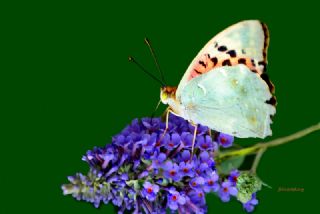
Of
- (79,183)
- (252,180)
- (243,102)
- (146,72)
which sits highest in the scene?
(146,72)

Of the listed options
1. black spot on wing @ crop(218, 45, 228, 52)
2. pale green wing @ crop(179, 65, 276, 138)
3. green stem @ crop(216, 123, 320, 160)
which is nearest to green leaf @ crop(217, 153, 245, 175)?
green stem @ crop(216, 123, 320, 160)

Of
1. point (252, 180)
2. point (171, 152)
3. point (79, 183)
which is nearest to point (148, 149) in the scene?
point (171, 152)

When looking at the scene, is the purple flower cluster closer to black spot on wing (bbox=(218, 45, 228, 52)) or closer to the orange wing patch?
the orange wing patch

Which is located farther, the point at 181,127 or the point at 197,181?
the point at 181,127

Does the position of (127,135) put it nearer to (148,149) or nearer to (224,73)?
(148,149)

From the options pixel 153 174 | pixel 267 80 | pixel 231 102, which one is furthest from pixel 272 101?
pixel 153 174

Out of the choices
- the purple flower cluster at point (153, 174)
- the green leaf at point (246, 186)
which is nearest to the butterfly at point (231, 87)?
the purple flower cluster at point (153, 174)
